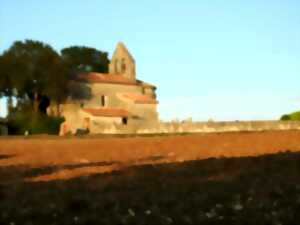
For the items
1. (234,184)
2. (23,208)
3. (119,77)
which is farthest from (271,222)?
(119,77)

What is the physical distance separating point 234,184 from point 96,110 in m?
87.6

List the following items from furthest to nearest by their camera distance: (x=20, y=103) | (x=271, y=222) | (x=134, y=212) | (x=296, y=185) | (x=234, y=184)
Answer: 1. (x=20, y=103)
2. (x=234, y=184)
3. (x=296, y=185)
4. (x=134, y=212)
5. (x=271, y=222)

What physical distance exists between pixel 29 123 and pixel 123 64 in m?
33.8

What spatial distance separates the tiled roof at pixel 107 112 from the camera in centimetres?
9581

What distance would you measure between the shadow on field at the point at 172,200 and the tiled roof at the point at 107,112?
81.4 metres

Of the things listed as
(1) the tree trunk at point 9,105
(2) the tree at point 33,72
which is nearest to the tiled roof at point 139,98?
(2) the tree at point 33,72

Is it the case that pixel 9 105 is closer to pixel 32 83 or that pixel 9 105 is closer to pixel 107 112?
pixel 32 83

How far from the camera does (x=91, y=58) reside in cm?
13562

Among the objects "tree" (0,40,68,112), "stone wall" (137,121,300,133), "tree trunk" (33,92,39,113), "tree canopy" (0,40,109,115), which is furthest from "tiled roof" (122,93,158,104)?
"stone wall" (137,121,300,133)

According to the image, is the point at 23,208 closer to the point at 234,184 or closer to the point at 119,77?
the point at 234,184

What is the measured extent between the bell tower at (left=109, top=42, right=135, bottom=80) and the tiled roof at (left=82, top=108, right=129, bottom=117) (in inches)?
666

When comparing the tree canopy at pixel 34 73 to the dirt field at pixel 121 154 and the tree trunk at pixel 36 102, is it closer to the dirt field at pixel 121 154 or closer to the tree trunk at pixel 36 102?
the tree trunk at pixel 36 102

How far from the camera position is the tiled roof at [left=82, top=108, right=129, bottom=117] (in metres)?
95.8

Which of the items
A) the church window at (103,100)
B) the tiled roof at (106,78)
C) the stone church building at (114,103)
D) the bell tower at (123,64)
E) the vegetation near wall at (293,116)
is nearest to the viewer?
the vegetation near wall at (293,116)
